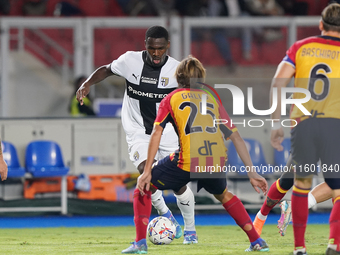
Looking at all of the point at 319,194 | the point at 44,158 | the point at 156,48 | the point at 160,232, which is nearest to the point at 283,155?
the point at 44,158

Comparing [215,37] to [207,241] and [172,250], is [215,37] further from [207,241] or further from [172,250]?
[172,250]

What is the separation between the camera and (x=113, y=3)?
15.8m

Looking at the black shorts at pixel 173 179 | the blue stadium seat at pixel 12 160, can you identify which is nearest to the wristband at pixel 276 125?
the black shorts at pixel 173 179

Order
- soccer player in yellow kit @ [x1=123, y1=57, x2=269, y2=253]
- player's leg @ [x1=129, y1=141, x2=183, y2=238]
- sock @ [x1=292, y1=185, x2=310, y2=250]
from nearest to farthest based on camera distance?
sock @ [x1=292, y1=185, x2=310, y2=250]
soccer player in yellow kit @ [x1=123, y1=57, x2=269, y2=253]
player's leg @ [x1=129, y1=141, x2=183, y2=238]

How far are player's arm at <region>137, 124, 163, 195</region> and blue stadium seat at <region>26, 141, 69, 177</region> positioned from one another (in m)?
4.78

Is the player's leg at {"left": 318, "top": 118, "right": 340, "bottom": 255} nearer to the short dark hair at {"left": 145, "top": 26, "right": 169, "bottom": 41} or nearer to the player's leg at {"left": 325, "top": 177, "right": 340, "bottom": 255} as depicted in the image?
the player's leg at {"left": 325, "top": 177, "right": 340, "bottom": 255}

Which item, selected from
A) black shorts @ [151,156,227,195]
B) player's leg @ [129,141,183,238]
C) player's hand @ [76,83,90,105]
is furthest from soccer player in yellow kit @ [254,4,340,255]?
player's hand @ [76,83,90,105]

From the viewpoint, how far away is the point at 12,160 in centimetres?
933

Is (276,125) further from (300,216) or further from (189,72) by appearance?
(189,72)

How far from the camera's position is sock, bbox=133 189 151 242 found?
4.81m

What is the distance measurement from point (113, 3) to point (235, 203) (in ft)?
39.1

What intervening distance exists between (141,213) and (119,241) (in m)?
1.47

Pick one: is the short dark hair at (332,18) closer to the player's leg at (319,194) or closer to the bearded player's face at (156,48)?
the bearded player's face at (156,48)

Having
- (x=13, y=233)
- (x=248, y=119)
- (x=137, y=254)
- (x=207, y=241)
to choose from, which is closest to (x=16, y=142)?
(x=13, y=233)
